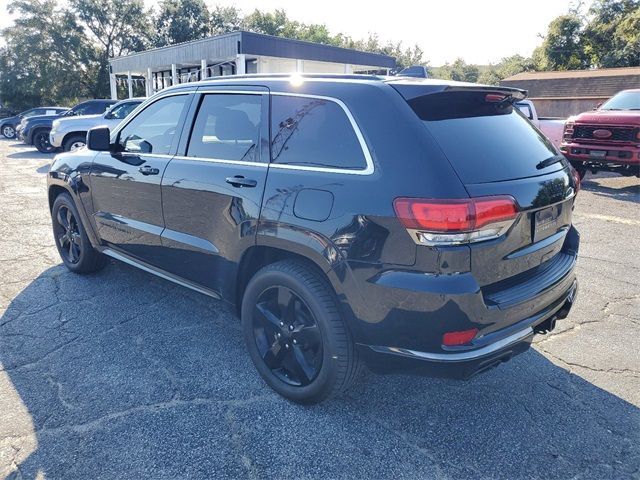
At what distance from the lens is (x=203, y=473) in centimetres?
223

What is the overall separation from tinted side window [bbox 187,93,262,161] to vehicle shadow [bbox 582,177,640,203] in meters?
8.47

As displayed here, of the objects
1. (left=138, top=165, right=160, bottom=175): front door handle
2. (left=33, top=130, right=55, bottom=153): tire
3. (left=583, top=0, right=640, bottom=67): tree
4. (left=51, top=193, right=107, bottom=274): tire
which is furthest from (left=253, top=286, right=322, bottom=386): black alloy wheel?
(left=583, top=0, right=640, bottom=67): tree

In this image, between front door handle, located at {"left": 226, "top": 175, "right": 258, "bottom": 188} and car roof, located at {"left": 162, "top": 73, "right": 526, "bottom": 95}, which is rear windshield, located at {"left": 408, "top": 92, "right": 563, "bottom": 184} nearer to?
car roof, located at {"left": 162, "top": 73, "right": 526, "bottom": 95}

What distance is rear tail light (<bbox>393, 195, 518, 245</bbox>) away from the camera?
6.82 ft

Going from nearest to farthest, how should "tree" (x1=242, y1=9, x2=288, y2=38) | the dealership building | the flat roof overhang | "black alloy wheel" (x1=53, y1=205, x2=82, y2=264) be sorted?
"black alloy wheel" (x1=53, y1=205, x2=82, y2=264), the flat roof overhang, the dealership building, "tree" (x1=242, y1=9, x2=288, y2=38)

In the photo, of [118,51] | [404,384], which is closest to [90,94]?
[118,51]

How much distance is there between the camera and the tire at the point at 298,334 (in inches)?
97.0

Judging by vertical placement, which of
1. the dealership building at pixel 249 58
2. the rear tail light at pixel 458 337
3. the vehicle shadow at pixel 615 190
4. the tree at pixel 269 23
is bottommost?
the vehicle shadow at pixel 615 190

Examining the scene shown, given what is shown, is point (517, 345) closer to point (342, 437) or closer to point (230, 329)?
point (342, 437)

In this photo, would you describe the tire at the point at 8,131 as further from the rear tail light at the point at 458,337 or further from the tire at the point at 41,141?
the rear tail light at the point at 458,337

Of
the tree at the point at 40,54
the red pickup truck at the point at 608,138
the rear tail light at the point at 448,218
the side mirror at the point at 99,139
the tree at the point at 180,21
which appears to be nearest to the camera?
the rear tail light at the point at 448,218

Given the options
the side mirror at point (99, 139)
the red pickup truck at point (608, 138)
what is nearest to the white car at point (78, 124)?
the side mirror at point (99, 139)

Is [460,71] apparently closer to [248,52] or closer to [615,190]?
[248,52]

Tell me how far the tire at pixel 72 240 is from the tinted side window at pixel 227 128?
188 cm
